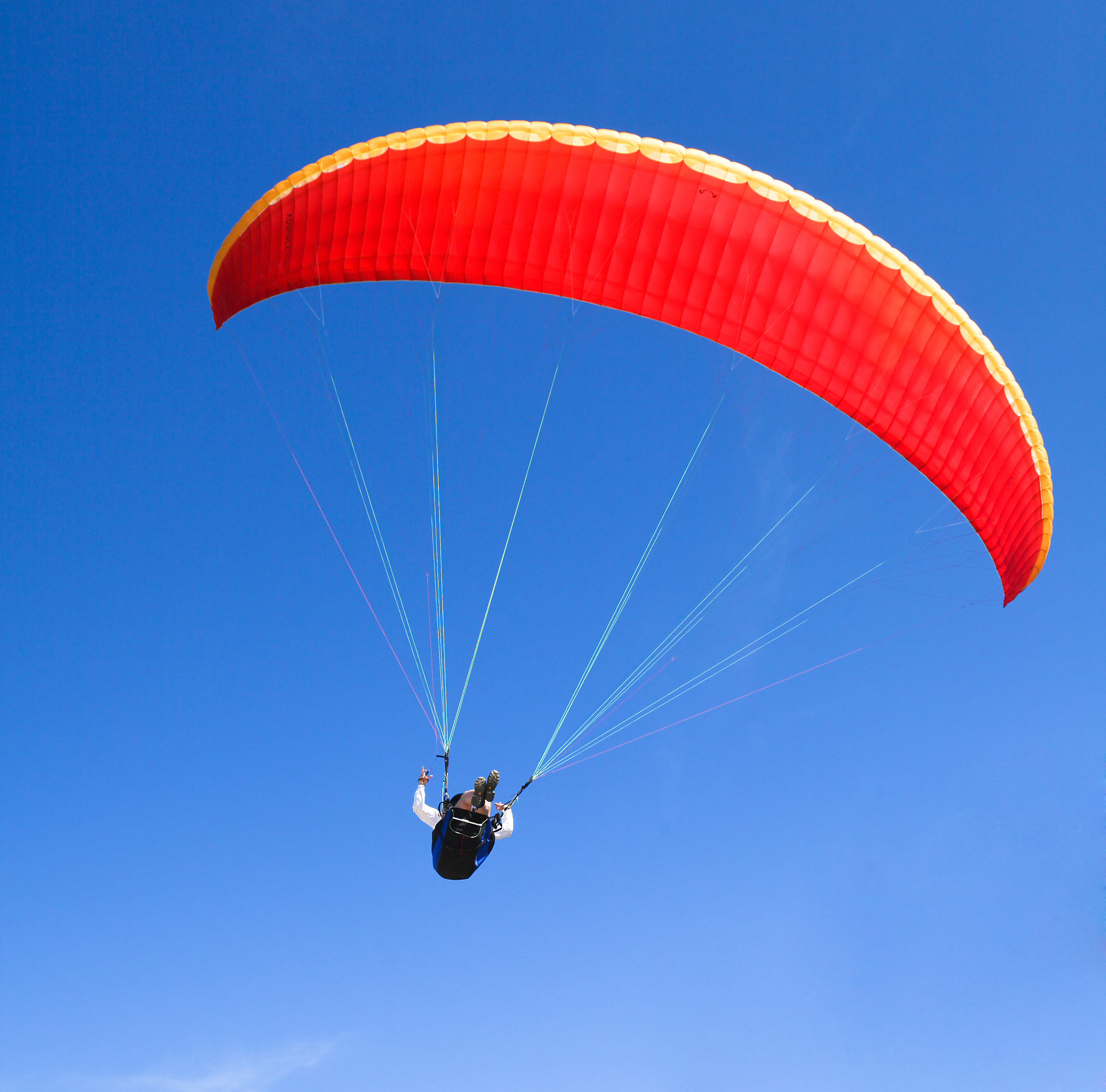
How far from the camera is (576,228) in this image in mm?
10680

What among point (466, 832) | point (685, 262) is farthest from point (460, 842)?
point (685, 262)

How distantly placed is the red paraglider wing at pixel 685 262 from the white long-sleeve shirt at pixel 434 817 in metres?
6.84

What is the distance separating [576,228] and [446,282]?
2005 millimetres

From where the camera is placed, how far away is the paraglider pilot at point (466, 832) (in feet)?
33.7

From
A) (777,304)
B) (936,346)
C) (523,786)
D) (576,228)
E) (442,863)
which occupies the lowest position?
(442,863)

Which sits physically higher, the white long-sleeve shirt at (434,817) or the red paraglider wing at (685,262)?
the red paraglider wing at (685,262)

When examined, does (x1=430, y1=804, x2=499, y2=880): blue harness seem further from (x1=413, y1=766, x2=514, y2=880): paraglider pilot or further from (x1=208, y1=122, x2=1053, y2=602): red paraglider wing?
(x1=208, y1=122, x2=1053, y2=602): red paraglider wing

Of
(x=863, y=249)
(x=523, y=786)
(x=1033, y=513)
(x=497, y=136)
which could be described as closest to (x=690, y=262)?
(x=863, y=249)

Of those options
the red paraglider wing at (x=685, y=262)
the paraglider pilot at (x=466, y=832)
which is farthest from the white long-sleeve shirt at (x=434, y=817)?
the red paraglider wing at (x=685, y=262)

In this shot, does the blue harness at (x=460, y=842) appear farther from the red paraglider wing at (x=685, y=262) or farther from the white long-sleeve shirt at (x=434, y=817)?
the red paraglider wing at (x=685, y=262)

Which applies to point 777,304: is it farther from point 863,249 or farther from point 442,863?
point 442,863

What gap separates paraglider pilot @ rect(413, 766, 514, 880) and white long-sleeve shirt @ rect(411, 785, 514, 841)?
0.13 m

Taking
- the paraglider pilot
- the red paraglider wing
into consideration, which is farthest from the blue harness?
the red paraglider wing

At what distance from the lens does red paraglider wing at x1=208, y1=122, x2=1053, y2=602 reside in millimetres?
10062
